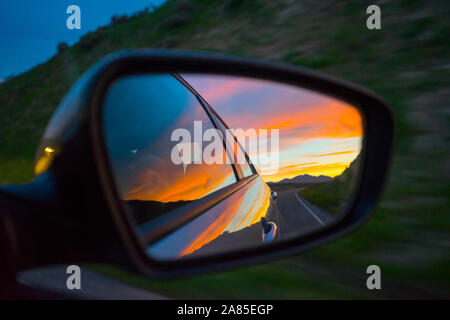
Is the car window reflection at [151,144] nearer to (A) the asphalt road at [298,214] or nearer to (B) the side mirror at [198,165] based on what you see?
(B) the side mirror at [198,165]

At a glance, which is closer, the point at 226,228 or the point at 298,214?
the point at 226,228

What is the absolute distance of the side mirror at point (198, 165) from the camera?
1.06 meters

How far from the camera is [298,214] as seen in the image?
102 inches

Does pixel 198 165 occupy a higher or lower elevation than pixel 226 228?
higher

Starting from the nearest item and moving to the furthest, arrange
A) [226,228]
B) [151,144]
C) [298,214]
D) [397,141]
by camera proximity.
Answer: [151,144] < [226,228] < [298,214] < [397,141]

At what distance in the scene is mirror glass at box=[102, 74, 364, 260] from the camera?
5.71 feet

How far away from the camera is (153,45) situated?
22.3 metres

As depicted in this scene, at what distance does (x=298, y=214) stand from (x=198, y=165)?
76 cm

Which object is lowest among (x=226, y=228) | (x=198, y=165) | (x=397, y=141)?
(x=226, y=228)

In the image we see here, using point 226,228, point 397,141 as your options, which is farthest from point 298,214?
point 397,141

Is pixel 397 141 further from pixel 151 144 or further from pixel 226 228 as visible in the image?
pixel 151 144

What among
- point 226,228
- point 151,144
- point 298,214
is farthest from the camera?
point 298,214

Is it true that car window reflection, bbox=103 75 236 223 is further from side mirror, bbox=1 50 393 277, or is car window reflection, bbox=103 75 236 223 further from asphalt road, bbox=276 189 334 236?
asphalt road, bbox=276 189 334 236

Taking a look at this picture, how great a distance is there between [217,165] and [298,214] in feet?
2.34
